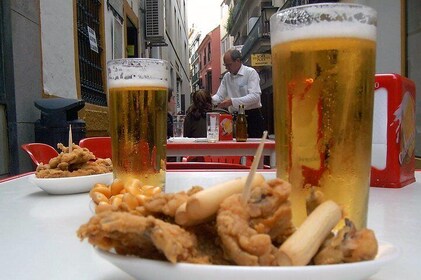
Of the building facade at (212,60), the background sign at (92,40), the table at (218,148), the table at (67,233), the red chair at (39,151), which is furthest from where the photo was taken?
the building facade at (212,60)

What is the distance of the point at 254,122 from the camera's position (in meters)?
5.00

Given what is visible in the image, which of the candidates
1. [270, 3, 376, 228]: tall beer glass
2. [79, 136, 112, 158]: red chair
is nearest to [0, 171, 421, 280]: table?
[270, 3, 376, 228]: tall beer glass

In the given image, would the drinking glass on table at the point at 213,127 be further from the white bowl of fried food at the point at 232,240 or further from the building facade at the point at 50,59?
the white bowl of fried food at the point at 232,240

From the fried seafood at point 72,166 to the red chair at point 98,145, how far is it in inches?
40.3

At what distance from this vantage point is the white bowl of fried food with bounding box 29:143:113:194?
1.09 metres

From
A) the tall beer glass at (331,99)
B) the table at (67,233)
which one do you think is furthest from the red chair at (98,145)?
the tall beer glass at (331,99)

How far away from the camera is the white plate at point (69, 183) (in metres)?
1.09

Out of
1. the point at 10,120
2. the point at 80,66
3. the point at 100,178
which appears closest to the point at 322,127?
the point at 100,178

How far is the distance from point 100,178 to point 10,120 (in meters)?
3.13

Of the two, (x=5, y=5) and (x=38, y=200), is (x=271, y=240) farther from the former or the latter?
(x=5, y=5)

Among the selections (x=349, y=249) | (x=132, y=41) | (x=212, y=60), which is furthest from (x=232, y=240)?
(x=212, y=60)

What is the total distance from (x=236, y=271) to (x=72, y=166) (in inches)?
35.8

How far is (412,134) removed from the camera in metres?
1.29

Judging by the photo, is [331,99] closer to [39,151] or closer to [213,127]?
[39,151]
